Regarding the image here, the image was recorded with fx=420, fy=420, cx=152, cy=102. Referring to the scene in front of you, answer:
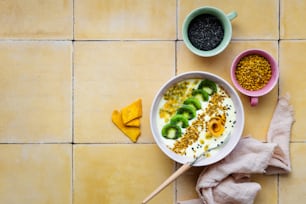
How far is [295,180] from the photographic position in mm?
1160

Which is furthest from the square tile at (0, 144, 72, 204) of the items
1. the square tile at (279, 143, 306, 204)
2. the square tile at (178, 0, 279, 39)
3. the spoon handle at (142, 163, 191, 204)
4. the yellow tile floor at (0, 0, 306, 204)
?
the square tile at (279, 143, 306, 204)

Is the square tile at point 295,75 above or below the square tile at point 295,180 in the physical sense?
above

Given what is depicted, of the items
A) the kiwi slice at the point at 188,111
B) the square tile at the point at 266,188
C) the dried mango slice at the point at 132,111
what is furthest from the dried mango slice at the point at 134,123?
the square tile at the point at 266,188

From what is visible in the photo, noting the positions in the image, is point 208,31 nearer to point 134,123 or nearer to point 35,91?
point 134,123

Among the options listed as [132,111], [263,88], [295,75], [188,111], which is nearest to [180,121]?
[188,111]

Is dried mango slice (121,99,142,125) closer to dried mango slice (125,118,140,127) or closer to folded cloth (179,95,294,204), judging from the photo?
dried mango slice (125,118,140,127)

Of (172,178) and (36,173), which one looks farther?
(36,173)

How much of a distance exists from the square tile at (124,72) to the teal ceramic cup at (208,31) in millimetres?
66

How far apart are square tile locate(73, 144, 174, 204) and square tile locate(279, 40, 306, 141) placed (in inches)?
14.6

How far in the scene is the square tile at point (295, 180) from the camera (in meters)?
1.16

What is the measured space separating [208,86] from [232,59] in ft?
0.36

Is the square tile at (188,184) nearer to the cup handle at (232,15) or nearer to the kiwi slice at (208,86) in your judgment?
the kiwi slice at (208,86)

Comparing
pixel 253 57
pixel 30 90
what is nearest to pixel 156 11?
pixel 253 57

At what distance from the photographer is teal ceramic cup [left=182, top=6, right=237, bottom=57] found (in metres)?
1.09
